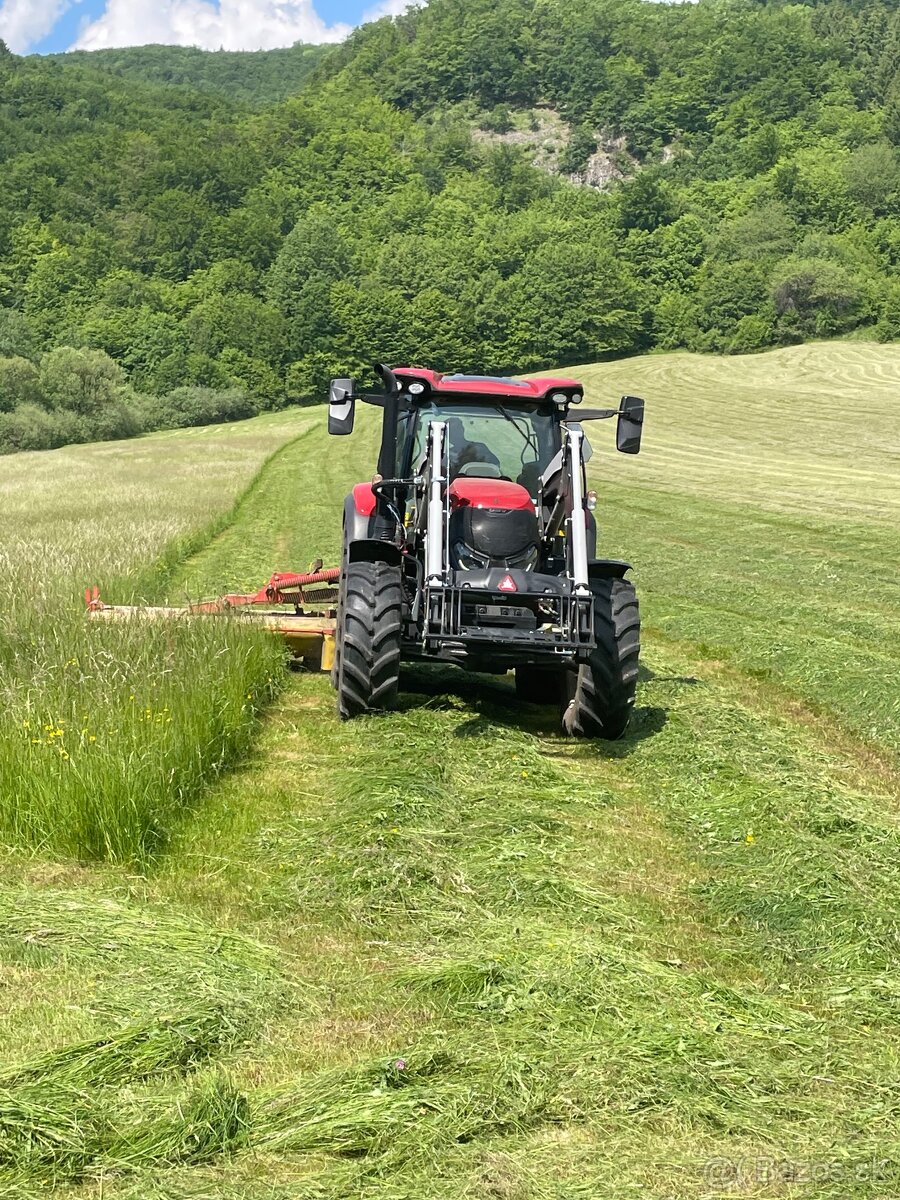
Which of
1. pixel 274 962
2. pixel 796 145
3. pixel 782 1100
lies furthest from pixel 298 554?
pixel 796 145

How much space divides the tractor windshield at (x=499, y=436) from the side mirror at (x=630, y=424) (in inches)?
24.3

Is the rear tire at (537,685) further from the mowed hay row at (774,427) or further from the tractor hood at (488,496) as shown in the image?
the mowed hay row at (774,427)

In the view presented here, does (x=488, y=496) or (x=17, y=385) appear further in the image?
(x=17, y=385)

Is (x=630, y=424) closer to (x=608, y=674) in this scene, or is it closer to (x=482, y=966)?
(x=608, y=674)

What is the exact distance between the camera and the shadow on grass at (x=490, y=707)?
8509 millimetres

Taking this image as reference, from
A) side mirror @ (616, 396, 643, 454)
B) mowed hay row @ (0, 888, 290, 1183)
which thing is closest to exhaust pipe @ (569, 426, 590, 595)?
side mirror @ (616, 396, 643, 454)

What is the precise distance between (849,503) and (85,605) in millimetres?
19004

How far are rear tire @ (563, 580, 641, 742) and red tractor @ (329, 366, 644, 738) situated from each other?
10 mm

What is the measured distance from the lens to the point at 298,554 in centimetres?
1902

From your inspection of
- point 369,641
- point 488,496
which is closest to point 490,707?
point 369,641

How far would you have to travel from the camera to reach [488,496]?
8695mm

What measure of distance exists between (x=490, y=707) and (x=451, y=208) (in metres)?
103

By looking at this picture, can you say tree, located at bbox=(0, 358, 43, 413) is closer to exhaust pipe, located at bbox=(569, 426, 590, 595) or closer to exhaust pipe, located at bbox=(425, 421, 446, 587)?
exhaust pipe, located at bbox=(425, 421, 446, 587)

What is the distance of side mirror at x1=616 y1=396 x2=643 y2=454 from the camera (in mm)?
8781
